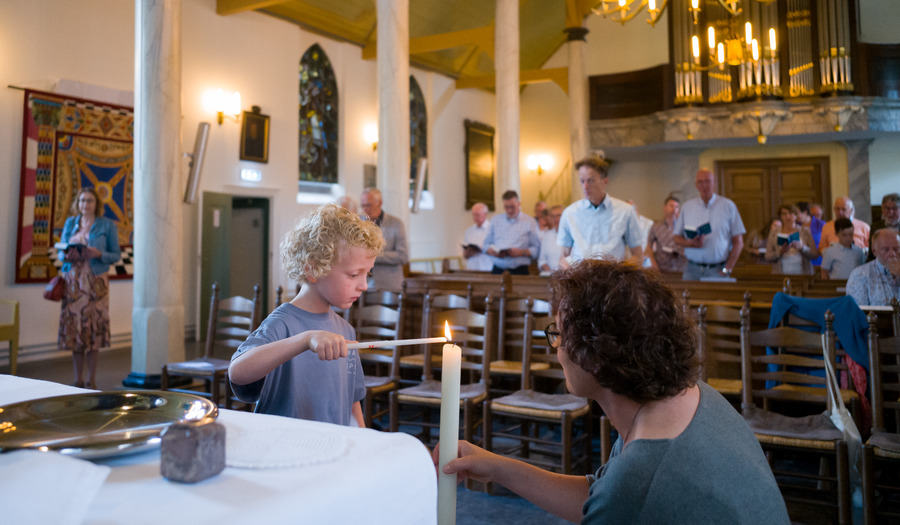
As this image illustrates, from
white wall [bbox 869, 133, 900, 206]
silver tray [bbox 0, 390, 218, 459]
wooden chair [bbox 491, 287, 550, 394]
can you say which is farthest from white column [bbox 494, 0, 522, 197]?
silver tray [bbox 0, 390, 218, 459]

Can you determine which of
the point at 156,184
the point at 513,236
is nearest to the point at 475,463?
the point at 156,184

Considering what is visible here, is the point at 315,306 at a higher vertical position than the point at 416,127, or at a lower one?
lower

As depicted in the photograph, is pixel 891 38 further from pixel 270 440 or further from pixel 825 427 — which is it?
pixel 270 440

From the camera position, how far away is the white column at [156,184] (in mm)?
5418

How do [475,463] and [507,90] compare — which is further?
[507,90]

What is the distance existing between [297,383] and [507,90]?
7.99 meters

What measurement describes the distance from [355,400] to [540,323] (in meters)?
2.24

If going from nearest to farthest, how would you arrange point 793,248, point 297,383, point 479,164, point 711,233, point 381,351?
point 297,383, point 381,351, point 711,233, point 793,248, point 479,164

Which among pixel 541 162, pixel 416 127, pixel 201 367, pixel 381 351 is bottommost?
pixel 201 367

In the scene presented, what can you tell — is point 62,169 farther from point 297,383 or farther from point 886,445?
point 886,445

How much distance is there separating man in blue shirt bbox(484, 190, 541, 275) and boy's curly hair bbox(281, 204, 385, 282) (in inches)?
198

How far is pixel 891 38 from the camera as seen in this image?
11.3 m

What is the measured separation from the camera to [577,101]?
12.2 m

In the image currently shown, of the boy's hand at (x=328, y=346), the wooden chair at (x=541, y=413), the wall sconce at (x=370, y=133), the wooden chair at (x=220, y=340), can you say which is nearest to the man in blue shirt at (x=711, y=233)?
the wooden chair at (x=541, y=413)
